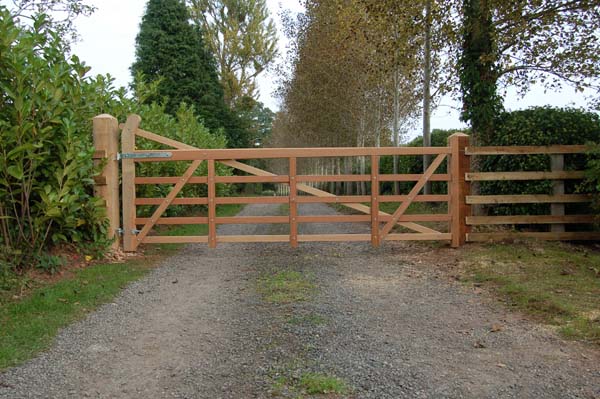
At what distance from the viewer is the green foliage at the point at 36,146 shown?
6.88 metres

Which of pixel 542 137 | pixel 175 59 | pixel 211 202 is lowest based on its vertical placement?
pixel 211 202

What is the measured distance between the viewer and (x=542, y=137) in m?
9.81

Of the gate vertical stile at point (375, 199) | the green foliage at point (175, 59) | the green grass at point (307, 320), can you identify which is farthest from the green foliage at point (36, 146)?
the green foliage at point (175, 59)

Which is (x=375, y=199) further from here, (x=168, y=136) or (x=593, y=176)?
(x=168, y=136)

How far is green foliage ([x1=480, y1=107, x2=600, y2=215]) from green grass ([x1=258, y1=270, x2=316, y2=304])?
16.1 feet

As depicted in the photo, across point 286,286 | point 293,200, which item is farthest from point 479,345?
point 293,200

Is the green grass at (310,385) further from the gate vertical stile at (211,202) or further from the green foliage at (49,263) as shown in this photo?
the gate vertical stile at (211,202)

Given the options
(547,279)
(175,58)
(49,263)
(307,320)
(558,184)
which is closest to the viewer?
(307,320)

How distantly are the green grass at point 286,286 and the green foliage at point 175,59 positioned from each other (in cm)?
3133

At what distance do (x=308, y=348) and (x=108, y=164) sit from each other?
602 cm

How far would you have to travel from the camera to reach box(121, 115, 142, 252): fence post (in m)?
9.35

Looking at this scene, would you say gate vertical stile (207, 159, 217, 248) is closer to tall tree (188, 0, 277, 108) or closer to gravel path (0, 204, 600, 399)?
gravel path (0, 204, 600, 399)

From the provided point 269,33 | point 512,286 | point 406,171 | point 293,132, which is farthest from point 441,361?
point 269,33

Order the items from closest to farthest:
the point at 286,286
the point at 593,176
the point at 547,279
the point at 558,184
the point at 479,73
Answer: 1. the point at 286,286
2. the point at 547,279
3. the point at 593,176
4. the point at 558,184
5. the point at 479,73
